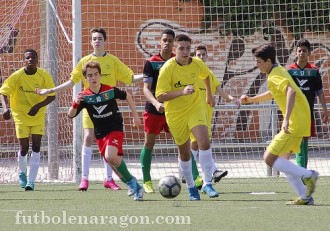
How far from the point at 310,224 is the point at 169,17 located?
14211 millimetres

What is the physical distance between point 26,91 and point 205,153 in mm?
3752

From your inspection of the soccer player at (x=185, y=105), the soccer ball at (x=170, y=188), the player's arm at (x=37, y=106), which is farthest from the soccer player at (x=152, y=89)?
the player's arm at (x=37, y=106)

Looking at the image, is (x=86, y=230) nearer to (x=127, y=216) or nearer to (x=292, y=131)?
(x=127, y=216)

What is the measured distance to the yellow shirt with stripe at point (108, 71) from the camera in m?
13.2

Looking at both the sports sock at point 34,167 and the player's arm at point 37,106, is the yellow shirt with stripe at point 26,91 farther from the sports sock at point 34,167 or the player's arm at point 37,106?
the sports sock at point 34,167

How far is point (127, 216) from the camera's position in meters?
9.23

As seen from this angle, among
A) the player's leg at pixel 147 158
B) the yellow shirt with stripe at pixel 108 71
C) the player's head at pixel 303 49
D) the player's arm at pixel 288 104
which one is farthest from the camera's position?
the yellow shirt with stripe at pixel 108 71

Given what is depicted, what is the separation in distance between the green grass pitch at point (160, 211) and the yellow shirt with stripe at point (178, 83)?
1020 millimetres

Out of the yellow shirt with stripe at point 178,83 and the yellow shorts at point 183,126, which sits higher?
the yellow shirt with stripe at point 178,83

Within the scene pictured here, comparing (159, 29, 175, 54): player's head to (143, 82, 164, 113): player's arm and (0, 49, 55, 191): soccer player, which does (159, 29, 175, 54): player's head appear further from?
(0, 49, 55, 191): soccer player

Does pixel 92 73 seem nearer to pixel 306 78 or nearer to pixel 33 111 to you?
pixel 33 111

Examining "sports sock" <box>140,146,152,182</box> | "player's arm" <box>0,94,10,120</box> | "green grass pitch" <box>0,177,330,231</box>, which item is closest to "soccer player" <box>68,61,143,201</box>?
"green grass pitch" <box>0,177,330,231</box>

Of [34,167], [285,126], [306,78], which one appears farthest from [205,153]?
[34,167]

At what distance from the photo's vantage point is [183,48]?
35.9 feet
